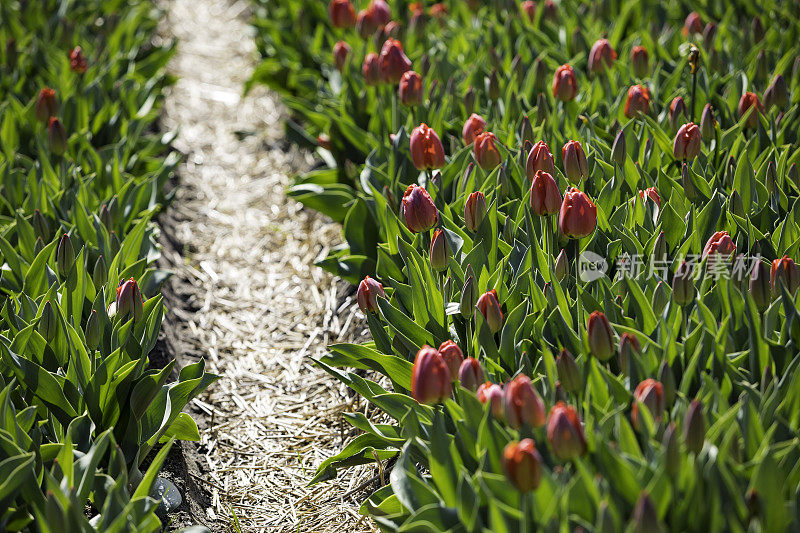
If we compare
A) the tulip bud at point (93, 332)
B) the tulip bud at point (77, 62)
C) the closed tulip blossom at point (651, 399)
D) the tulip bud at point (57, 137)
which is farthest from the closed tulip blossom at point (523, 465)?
the tulip bud at point (77, 62)

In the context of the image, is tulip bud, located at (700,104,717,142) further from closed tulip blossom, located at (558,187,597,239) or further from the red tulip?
the red tulip

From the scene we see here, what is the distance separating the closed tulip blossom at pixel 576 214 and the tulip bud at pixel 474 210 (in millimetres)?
309

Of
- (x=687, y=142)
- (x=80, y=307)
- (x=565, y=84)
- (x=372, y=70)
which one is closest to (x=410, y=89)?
(x=372, y=70)

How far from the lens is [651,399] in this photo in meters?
1.65

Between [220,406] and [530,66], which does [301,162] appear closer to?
[530,66]

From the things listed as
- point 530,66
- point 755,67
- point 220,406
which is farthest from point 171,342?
point 755,67

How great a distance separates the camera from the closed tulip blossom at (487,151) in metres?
2.58

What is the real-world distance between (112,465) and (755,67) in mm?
2734

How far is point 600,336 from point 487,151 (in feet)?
3.00

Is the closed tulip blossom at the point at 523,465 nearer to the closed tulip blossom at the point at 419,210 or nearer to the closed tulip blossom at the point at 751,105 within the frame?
the closed tulip blossom at the point at 419,210

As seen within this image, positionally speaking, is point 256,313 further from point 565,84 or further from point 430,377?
point 430,377

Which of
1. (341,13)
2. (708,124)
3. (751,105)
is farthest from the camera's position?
(341,13)

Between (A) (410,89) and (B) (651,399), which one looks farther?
(A) (410,89)

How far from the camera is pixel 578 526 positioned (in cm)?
149
